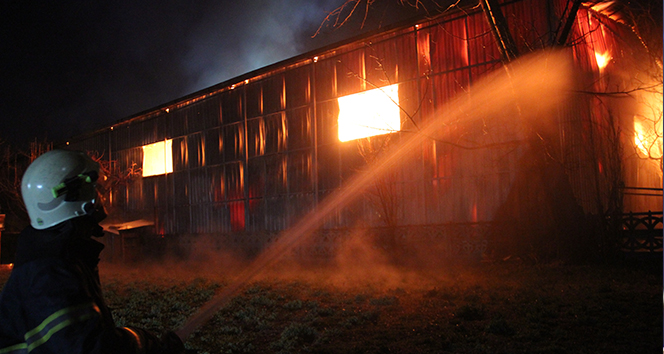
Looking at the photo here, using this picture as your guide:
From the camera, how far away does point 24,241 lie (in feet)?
6.68

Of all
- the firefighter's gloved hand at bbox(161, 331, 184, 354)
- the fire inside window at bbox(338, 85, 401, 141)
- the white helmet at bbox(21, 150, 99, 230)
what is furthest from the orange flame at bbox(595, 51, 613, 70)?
the white helmet at bbox(21, 150, 99, 230)

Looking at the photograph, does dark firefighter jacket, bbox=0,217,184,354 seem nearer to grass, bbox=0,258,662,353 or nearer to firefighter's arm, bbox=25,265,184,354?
firefighter's arm, bbox=25,265,184,354

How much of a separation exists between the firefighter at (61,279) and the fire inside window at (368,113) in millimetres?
13722

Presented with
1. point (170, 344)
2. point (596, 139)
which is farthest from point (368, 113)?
point (170, 344)

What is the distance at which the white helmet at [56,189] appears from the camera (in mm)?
2197

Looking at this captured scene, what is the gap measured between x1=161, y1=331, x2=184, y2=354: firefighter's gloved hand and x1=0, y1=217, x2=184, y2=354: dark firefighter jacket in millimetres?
→ 131

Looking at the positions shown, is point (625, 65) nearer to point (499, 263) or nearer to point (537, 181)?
point (537, 181)

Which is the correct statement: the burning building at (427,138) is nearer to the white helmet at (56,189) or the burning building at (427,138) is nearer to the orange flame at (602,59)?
the orange flame at (602,59)

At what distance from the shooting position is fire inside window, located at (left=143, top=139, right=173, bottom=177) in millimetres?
25047

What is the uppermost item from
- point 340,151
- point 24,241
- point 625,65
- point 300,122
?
point 625,65

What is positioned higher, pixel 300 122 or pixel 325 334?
pixel 300 122

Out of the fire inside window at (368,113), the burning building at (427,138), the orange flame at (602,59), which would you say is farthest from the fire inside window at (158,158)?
the orange flame at (602,59)

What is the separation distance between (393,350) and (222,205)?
17.9 metres

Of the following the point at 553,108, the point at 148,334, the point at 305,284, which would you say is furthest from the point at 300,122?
the point at 148,334
